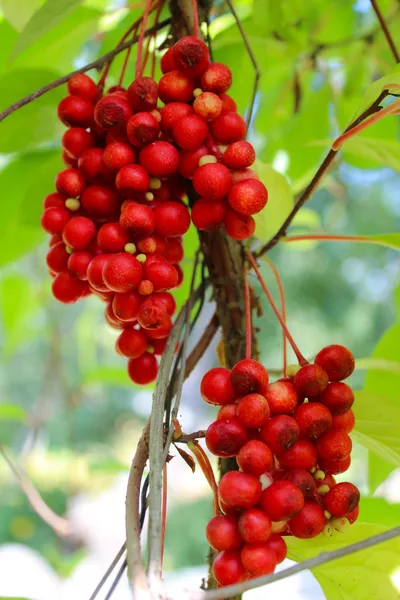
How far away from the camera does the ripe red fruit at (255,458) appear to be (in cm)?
35

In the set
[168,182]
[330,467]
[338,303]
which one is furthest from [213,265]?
[338,303]

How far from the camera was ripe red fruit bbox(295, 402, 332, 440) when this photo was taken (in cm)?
38

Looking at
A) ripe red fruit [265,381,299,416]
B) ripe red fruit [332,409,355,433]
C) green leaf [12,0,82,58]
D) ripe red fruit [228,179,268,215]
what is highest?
green leaf [12,0,82,58]

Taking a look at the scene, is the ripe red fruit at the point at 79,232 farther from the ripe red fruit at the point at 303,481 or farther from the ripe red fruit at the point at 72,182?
the ripe red fruit at the point at 303,481

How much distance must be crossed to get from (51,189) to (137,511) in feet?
1.38

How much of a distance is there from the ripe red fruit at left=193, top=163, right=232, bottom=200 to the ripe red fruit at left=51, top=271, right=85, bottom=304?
0.42 feet

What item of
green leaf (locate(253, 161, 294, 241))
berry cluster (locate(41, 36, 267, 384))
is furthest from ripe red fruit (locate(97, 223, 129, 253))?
green leaf (locate(253, 161, 294, 241))

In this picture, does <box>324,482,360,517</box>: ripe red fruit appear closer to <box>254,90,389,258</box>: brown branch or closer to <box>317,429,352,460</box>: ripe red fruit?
<box>317,429,352,460</box>: ripe red fruit

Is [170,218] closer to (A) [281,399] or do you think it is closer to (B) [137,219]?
(B) [137,219]

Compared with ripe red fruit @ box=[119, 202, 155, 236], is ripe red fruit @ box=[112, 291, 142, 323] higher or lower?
lower

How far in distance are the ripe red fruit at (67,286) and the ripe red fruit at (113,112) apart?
4.5 inches

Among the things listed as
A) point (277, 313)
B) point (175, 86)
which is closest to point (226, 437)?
point (277, 313)

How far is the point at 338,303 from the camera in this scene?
4543mm

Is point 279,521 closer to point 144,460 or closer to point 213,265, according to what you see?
point 144,460
